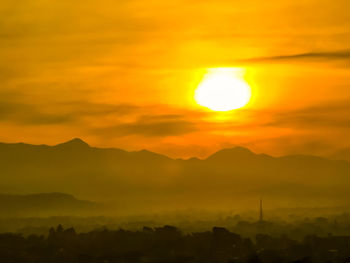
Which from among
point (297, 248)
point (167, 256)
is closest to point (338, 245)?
point (297, 248)

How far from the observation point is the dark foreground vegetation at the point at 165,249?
137750 millimetres

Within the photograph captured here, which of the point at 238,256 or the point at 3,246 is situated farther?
the point at 3,246

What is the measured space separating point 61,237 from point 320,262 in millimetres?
62102

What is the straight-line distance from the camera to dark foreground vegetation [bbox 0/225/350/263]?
452ft

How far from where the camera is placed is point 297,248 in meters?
160

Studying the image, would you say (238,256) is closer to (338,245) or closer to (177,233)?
(338,245)

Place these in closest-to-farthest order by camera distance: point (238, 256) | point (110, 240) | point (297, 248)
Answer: point (238, 256), point (297, 248), point (110, 240)

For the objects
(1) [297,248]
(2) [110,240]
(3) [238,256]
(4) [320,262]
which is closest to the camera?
(4) [320,262]

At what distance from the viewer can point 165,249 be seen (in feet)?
499

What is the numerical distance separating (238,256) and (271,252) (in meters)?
4.68

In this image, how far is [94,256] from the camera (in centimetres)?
14262

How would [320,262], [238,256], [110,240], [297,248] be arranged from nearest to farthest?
1. [320,262]
2. [238,256]
3. [297,248]
4. [110,240]

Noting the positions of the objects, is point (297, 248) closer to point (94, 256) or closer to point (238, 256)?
point (238, 256)

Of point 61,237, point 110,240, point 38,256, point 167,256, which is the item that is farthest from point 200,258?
point 61,237
